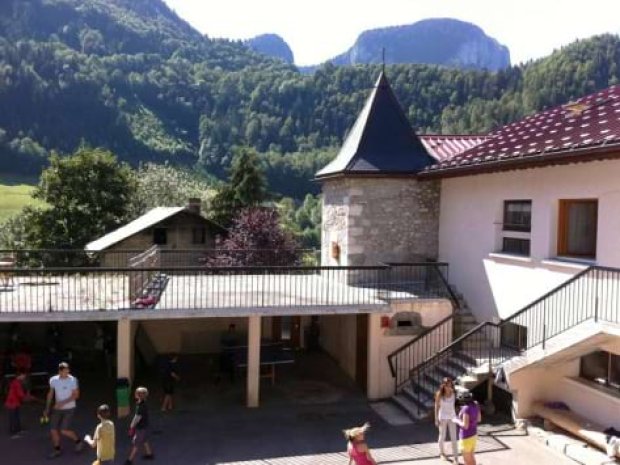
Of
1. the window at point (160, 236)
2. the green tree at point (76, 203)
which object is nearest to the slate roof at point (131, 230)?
the window at point (160, 236)

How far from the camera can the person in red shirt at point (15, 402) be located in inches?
467

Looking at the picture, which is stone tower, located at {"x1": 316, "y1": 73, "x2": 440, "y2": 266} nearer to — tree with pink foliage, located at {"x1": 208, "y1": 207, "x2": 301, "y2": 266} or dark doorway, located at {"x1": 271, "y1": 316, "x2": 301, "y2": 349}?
dark doorway, located at {"x1": 271, "y1": 316, "x2": 301, "y2": 349}

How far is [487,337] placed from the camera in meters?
14.9

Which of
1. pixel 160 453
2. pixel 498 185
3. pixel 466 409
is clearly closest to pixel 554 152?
pixel 498 185

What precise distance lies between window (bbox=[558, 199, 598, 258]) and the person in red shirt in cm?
1166

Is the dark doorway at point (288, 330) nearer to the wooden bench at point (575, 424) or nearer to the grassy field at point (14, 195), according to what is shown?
the wooden bench at point (575, 424)

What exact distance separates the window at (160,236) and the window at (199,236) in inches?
63.8

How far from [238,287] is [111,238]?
50.4 feet

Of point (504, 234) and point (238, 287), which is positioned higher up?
point (504, 234)

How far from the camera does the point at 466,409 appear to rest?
33.0 feet

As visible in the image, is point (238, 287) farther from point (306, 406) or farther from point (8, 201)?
point (8, 201)

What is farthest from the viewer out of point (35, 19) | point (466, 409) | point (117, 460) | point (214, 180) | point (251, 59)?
point (251, 59)

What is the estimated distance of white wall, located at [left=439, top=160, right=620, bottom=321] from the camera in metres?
11.5

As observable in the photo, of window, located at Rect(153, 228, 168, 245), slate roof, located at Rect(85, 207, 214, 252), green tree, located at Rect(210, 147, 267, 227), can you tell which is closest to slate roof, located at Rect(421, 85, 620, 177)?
slate roof, located at Rect(85, 207, 214, 252)
